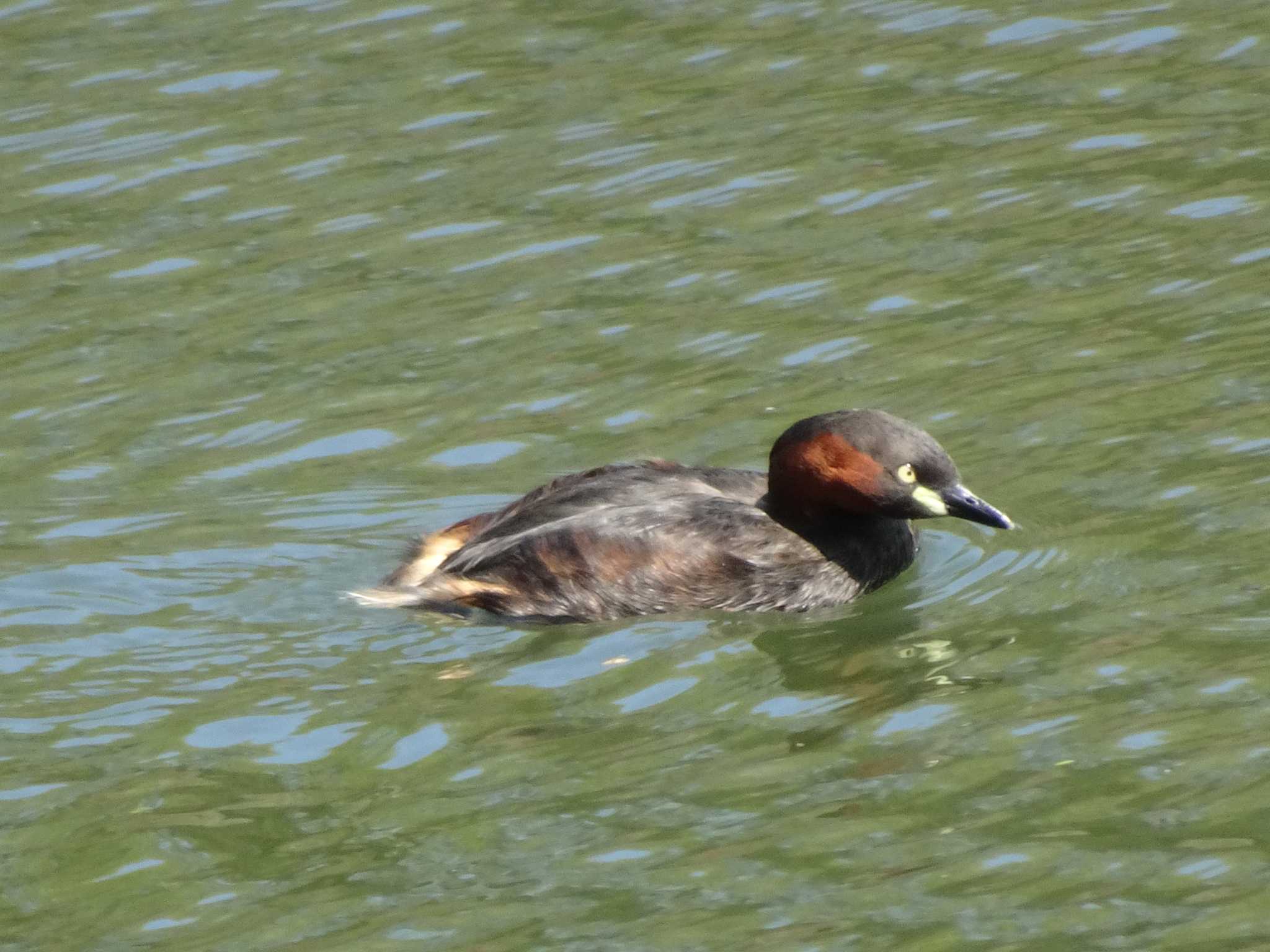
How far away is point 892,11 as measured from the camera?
12.6 m

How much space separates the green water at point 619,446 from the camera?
5.53 meters

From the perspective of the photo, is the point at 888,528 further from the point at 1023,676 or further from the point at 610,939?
the point at 610,939

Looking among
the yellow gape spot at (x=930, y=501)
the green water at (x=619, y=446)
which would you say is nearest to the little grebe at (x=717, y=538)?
the yellow gape spot at (x=930, y=501)

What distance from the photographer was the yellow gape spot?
748 centimetres

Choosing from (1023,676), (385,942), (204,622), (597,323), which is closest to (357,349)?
(597,323)

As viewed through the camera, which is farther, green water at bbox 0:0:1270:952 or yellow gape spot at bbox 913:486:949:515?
yellow gape spot at bbox 913:486:949:515

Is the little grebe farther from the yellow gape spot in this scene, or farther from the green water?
the green water

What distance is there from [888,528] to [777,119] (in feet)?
13.9

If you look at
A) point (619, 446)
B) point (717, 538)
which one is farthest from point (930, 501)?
point (619, 446)

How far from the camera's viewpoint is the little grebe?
7.49m

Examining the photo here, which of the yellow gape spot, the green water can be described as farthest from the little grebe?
the green water

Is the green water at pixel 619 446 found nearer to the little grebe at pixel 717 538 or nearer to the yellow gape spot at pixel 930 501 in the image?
the little grebe at pixel 717 538

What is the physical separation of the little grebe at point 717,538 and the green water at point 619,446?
142mm

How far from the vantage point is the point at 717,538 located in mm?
7602
